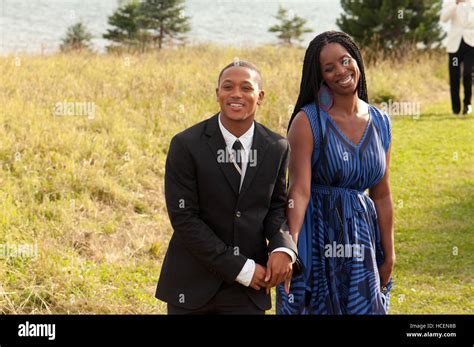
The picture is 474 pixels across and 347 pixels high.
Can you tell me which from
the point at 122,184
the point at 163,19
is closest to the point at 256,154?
the point at 122,184

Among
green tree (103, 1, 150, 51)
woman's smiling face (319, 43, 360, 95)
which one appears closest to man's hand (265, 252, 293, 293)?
woman's smiling face (319, 43, 360, 95)

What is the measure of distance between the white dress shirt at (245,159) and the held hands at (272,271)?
17 millimetres

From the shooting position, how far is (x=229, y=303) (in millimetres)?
3115

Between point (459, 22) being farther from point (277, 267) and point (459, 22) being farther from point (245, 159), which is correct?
point (277, 267)

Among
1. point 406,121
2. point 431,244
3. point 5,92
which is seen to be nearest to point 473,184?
point 431,244

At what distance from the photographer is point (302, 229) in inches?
137

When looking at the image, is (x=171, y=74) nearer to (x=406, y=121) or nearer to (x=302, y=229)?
(x=406, y=121)

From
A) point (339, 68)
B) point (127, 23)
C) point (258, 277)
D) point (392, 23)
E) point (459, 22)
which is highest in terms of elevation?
point (127, 23)

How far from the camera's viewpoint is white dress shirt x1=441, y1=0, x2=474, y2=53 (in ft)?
45.1

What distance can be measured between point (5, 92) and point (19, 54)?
3.78m

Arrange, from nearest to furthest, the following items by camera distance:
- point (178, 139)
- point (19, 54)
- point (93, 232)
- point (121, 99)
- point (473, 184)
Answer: point (178, 139)
point (93, 232)
point (473, 184)
point (121, 99)
point (19, 54)

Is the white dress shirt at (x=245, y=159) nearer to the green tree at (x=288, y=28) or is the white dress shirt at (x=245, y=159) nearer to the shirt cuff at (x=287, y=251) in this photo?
the shirt cuff at (x=287, y=251)

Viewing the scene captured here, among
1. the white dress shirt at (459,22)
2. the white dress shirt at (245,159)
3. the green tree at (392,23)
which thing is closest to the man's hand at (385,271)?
the white dress shirt at (245,159)

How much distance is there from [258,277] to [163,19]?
2628cm
